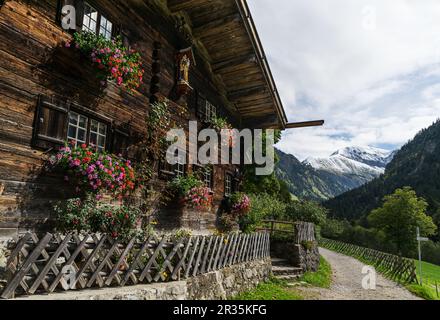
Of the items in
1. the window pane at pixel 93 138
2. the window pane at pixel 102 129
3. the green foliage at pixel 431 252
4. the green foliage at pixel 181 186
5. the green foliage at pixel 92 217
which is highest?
the window pane at pixel 102 129

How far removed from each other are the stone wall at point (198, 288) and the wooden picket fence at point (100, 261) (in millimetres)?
192

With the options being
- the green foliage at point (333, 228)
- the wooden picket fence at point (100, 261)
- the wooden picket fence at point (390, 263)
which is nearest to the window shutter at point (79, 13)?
the wooden picket fence at point (100, 261)

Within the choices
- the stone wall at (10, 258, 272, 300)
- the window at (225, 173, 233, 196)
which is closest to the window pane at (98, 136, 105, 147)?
the stone wall at (10, 258, 272, 300)

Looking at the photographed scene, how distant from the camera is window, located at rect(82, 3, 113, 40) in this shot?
22.5 ft

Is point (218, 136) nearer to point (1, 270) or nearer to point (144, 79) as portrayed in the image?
point (144, 79)

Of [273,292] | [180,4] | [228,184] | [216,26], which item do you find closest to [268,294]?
[273,292]

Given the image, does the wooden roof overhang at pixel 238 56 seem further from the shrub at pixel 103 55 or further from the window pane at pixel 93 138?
the window pane at pixel 93 138

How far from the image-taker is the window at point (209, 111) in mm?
12081

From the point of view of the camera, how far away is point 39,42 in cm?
572

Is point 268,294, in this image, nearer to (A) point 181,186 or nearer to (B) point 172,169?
(A) point 181,186

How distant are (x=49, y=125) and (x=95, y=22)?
2.94 meters
